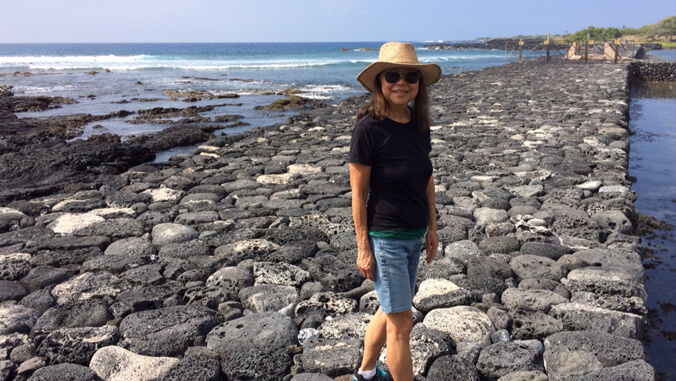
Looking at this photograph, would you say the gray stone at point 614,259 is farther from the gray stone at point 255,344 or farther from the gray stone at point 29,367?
the gray stone at point 29,367

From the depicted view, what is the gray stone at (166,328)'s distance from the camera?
3.18 metres

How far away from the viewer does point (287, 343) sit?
3.22 meters

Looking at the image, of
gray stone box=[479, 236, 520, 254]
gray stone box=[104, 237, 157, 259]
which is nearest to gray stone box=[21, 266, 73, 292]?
gray stone box=[104, 237, 157, 259]

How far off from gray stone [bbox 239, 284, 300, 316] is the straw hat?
74.4 inches

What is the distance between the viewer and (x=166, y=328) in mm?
3357

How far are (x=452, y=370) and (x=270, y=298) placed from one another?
1467 millimetres

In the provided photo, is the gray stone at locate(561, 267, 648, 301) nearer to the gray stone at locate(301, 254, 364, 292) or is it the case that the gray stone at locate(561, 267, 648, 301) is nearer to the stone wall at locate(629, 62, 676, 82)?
the gray stone at locate(301, 254, 364, 292)

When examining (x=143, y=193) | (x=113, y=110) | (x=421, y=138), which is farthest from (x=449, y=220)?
(x=113, y=110)

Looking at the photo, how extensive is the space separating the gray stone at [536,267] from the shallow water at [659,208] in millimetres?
805

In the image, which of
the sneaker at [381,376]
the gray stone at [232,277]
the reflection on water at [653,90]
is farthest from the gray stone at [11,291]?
the reflection on water at [653,90]

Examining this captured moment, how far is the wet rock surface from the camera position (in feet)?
9.95

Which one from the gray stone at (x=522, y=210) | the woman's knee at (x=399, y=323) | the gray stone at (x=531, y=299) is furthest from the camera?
the gray stone at (x=522, y=210)

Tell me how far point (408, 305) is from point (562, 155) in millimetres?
6307

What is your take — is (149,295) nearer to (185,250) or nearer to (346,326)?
(185,250)
